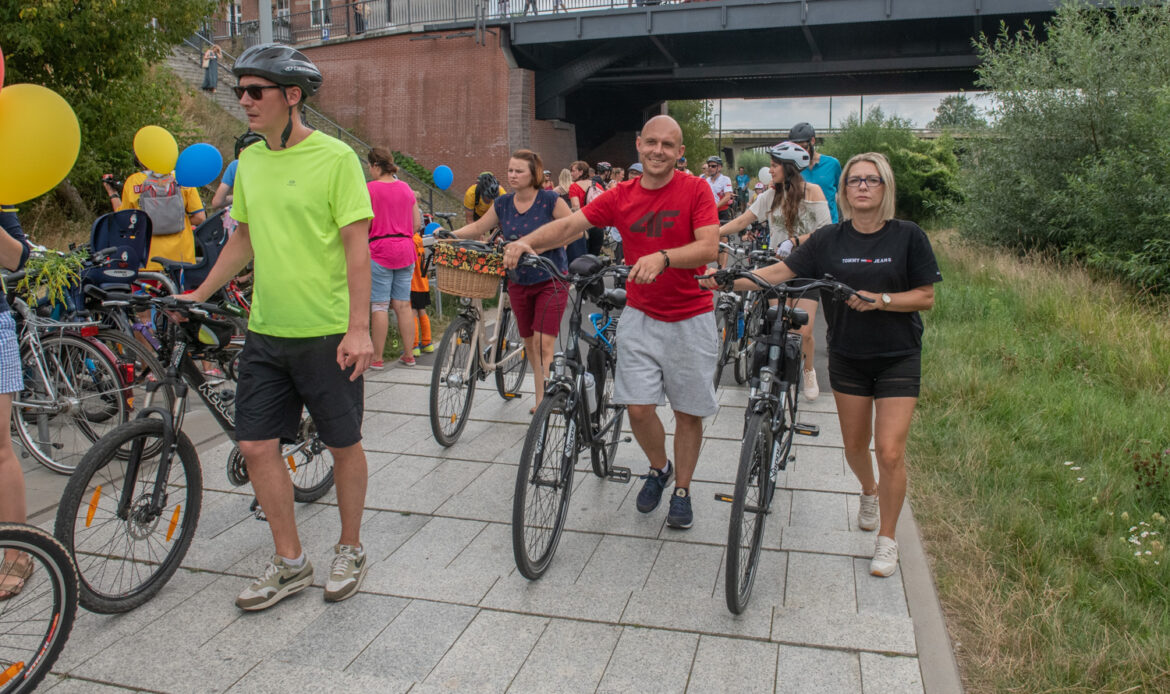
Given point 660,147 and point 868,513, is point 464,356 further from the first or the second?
point 868,513

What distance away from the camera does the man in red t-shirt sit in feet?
13.3

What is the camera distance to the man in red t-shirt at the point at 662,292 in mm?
4051

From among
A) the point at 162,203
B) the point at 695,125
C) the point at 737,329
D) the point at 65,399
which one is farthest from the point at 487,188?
the point at 695,125

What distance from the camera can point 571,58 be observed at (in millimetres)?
32344

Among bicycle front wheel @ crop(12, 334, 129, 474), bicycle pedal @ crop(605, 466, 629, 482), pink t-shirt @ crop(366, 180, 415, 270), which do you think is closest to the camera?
bicycle pedal @ crop(605, 466, 629, 482)

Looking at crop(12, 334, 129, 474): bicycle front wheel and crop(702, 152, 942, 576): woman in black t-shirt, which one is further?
crop(12, 334, 129, 474): bicycle front wheel

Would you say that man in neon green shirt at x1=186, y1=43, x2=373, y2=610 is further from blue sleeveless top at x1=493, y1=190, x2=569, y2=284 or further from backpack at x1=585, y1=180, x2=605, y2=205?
backpack at x1=585, y1=180, x2=605, y2=205

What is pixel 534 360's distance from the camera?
6.22 metres

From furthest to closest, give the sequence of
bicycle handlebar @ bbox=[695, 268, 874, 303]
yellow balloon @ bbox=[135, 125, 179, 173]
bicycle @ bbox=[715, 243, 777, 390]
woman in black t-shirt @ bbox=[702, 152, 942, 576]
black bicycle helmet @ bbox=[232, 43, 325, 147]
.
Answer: bicycle @ bbox=[715, 243, 777, 390]
yellow balloon @ bbox=[135, 125, 179, 173]
woman in black t-shirt @ bbox=[702, 152, 942, 576]
bicycle handlebar @ bbox=[695, 268, 874, 303]
black bicycle helmet @ bbox=[232, 43, 325, 147]

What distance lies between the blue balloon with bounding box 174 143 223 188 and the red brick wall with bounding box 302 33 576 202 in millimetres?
24149

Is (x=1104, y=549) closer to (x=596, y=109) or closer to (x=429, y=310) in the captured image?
(x=429, y=310)

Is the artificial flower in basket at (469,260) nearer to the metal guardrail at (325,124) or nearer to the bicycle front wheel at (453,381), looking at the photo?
the bicycle front wheel at (453,381)

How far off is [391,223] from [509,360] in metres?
1.82

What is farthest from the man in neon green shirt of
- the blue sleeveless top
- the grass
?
the grass
